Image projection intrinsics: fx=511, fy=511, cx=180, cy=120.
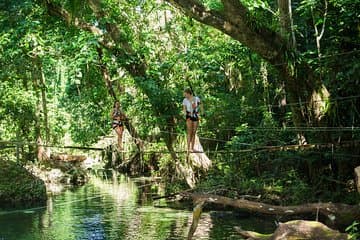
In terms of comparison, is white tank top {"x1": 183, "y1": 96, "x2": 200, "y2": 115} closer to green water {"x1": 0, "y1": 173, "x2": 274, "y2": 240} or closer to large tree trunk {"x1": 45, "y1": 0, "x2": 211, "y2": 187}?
green water {"x1": 0, "y1": 173, "x2": 274, "y2": 240}

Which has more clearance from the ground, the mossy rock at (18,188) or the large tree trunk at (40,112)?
the large tree trunk at (40,112)

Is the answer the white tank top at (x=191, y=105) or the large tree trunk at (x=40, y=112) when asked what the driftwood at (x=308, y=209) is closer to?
the white tank top at (x=191, y=105)

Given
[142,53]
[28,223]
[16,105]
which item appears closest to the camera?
[28,223]

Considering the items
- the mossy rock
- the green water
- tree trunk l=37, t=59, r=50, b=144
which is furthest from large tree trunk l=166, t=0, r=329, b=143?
tree trunk l=37, t=59, r=50, b=144

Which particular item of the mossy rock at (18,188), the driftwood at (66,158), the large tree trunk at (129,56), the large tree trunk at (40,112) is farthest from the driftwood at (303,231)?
the driftwood at (66,158)

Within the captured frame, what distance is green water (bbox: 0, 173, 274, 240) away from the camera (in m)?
10.3

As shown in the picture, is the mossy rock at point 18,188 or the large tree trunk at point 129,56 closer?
the large tree trunk at point 129,56

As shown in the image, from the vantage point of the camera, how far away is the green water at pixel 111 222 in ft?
33.7

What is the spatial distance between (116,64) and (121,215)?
4279 mm

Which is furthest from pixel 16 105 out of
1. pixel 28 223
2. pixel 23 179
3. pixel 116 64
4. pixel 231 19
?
pixel 231 19

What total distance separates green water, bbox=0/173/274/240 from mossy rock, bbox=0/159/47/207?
1.47ft

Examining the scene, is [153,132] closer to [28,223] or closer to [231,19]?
[28,223]

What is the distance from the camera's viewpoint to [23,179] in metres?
14.8

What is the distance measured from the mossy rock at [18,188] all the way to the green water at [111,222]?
17.6 inches
